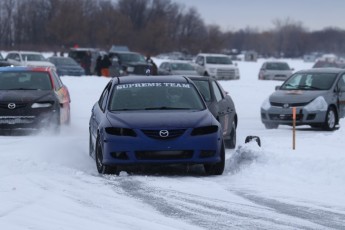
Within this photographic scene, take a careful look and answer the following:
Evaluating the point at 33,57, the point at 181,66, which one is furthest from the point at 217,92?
the point at 33,57

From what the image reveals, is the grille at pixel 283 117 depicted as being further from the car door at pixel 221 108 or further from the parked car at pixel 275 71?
the parked car at pixel 275 71

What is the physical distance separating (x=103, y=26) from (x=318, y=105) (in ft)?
292

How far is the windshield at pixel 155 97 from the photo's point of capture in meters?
12.5

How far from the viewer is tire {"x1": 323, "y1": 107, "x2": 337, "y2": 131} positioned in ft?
66.2

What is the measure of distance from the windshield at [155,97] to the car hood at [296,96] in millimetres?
7605

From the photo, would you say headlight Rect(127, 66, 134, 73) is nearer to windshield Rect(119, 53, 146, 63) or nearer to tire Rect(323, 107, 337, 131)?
windshield Rect(119, 53, 146, 63)

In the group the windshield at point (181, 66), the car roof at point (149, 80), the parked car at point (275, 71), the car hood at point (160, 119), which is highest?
the car roof at point (149, 80)

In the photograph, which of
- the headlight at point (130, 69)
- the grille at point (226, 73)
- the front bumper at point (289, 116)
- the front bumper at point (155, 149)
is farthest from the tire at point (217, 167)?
the grille at point (226, 73)

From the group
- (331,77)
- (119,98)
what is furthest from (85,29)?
(119,98)

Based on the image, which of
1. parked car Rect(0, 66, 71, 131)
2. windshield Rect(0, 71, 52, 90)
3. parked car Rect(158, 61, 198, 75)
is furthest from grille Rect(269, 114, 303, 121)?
parked car Rect(158, 61, 198, 75)

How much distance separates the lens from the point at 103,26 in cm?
10756

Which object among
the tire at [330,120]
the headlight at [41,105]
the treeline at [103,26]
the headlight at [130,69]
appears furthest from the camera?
the treeline at [103,26]

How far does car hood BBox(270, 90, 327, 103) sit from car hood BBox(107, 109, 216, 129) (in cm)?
853

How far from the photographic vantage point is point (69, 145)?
15.5 meters
